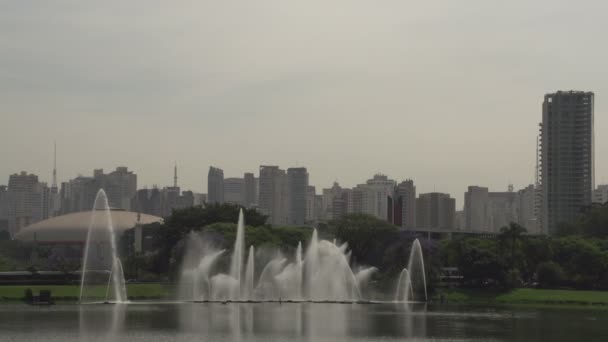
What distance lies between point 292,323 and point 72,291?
36908 mm

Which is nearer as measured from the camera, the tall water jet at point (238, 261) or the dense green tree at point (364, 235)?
the tall water jet at point (238, 261)

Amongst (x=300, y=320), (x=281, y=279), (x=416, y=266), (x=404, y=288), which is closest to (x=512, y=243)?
(x=416, y=266)

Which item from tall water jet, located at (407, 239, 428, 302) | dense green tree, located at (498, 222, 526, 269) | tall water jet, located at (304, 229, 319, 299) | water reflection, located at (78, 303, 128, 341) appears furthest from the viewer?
dense green tree, located at (498, 222, 526, 269)

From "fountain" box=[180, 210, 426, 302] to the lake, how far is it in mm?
7024

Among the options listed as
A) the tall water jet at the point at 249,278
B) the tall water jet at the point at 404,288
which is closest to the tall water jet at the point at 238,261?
the tall water jet at the point at 249,278

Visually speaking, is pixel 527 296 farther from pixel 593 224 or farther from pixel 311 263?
pixel 593 224

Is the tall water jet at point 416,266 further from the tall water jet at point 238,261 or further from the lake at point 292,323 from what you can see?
the tall water jet at point 238,261

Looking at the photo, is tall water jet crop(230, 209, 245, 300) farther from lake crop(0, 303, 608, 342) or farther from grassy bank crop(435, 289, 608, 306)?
grassy bank crop(435, 289, 608, 306)

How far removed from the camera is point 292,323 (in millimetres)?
68875

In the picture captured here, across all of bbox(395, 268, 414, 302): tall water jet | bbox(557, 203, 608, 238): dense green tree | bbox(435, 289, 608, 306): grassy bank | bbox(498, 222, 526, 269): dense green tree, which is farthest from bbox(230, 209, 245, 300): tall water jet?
bbox(557, 203, 608, 238): dense green tree

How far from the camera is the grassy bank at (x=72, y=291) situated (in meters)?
95.4

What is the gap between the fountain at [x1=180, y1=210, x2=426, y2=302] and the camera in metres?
97.8

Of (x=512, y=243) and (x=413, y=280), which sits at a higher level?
(x=512, y=243)

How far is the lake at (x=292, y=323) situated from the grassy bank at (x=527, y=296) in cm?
963
